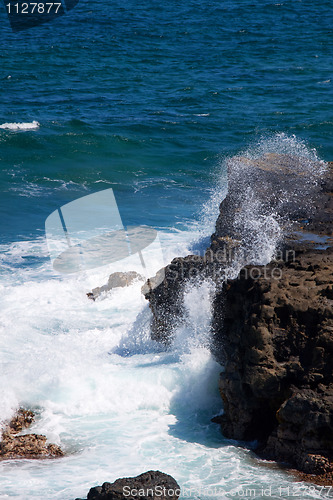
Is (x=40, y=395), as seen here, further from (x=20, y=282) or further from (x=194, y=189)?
(x=194, y=189)

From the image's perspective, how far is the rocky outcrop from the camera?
17.4 ft

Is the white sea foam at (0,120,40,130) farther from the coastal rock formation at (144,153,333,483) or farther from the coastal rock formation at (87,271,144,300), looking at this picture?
the coastal rock formation at (144,153,333,483)

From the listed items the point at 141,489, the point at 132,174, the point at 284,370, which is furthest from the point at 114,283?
the point at 132,174

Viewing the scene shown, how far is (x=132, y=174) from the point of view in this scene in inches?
730

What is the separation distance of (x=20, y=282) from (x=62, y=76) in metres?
16.2

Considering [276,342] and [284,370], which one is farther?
[276,342]

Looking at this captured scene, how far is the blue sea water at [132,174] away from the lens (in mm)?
6832

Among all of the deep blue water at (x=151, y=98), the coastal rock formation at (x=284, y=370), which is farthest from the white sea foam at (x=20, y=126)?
the coastal rock formation at (x=284, y=370)

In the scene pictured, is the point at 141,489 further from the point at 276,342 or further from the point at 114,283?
the point at 114,283

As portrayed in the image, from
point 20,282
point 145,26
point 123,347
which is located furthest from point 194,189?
point 145,26

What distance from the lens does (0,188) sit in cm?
1703

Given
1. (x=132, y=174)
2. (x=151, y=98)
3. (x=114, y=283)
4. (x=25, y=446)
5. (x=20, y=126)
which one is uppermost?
(x=151, y=98)

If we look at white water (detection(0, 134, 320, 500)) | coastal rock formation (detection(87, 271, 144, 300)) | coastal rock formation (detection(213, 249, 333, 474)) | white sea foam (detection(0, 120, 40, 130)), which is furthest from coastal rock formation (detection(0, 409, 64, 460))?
white sea foam (detection(0, 120, 40, 130))

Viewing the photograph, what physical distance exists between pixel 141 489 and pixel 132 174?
13.9m
